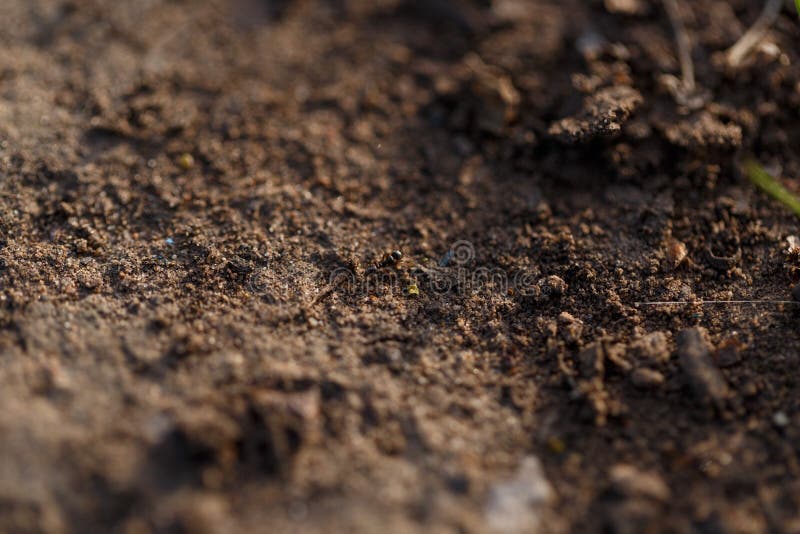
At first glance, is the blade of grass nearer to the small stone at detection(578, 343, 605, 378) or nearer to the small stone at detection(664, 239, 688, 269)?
the small stone at detection(664, 239, 688, 269)

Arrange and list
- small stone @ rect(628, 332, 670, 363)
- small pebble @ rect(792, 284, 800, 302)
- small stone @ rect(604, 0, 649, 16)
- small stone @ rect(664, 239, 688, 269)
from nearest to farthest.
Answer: small stone @ rect(628, 332, 670, 363), small pebble @ rect(792, 284, 800, 302), small stone @ rect(664, 239, 688, 269), small stone @ rect(604, 0, 649, 16)

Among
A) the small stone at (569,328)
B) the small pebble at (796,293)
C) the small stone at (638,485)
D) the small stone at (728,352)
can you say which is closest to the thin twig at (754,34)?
the small pebble at (796,293)

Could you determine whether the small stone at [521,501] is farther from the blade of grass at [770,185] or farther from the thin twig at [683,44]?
the thin twig at [683,44]

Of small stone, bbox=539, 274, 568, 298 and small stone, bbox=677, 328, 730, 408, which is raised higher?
small stone, bbox=539, 274, 568, 298

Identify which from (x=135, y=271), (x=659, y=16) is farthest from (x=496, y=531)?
(x=659, y=16)

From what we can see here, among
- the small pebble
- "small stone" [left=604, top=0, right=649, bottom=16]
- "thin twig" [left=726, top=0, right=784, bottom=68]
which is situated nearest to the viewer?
the small pebble

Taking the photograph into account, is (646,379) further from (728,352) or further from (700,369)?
(728,352)

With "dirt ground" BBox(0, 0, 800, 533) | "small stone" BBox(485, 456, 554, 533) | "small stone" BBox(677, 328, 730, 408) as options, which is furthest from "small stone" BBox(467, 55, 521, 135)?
"small stone" BBox(485, 456, 554, 533)

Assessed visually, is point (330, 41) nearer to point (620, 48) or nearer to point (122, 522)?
point (620, 48)
